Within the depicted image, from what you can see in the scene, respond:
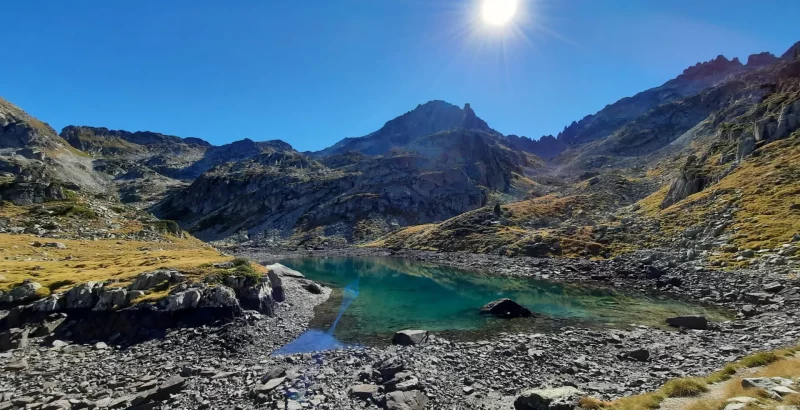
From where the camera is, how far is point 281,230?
639 ft

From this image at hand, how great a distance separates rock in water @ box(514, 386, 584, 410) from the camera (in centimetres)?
1650

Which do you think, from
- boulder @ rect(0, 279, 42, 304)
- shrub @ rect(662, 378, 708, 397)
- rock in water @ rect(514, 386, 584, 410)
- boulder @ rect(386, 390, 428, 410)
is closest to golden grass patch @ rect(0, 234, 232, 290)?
boulder @ rect(0, 279, 42, 304)

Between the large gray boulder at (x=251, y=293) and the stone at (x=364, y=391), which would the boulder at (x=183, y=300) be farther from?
the stone at (x=364, y=391)

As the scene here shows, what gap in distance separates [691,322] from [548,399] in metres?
22.1

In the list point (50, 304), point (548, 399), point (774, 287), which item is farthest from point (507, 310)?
point (50, 304)

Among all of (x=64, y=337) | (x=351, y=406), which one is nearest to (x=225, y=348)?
(x=64, y=337)

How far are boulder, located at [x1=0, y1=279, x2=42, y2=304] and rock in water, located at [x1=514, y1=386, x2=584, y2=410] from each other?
1658 inches

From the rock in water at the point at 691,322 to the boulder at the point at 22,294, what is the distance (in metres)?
57.2

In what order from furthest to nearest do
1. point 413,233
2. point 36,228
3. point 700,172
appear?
point 413,233 < point 700,172 < point 36,228

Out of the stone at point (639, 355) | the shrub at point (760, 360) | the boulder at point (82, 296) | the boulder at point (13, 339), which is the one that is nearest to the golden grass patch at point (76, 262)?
the boulder at point (82, 296)

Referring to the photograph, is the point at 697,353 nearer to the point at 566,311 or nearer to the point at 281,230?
the point at 566,311

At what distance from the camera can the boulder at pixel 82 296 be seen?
32531 millimetres

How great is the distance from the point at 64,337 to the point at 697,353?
47.1 meters

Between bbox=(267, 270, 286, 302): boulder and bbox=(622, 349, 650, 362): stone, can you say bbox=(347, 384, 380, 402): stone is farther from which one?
bbox=(267, 270, 286, 302): boulder
